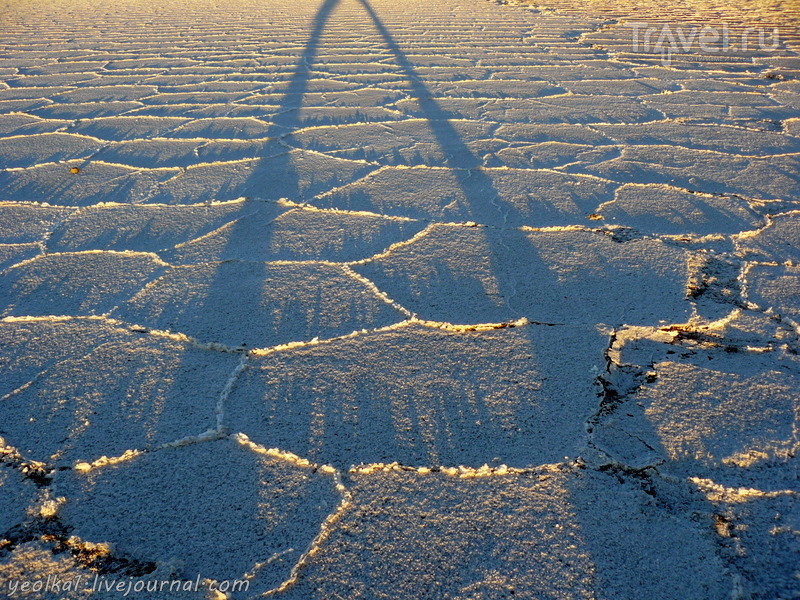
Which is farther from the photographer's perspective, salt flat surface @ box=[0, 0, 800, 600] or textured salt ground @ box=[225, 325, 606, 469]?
textured salt ground @ box=[225, 325, 606, 469]

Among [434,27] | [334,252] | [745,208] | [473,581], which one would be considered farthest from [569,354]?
[434,27]

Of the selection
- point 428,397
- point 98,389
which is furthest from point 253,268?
point 428,397

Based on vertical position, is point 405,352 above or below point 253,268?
below

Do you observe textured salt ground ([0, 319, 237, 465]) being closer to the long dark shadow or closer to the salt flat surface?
the salt flat surface

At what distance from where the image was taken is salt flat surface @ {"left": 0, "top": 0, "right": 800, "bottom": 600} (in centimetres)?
93

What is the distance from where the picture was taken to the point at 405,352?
1333 mm

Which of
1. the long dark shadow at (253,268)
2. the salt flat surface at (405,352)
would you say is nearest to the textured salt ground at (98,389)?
the salt flat surface at (405,352)

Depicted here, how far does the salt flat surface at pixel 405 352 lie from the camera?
93 cm

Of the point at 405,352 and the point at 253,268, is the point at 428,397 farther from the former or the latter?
the point at 253,268

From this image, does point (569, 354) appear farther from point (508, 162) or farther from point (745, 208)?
point (508, 162)

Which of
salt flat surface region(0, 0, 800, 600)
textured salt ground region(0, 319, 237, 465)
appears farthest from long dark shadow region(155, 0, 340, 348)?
textured salt ground region(0, 319, 237, 465)

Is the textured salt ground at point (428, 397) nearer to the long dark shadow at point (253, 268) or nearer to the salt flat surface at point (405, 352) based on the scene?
the salt flat surface at point (405, 352)

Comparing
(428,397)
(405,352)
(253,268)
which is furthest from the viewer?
(253,268)

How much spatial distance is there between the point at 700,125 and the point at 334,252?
79.5 inches
